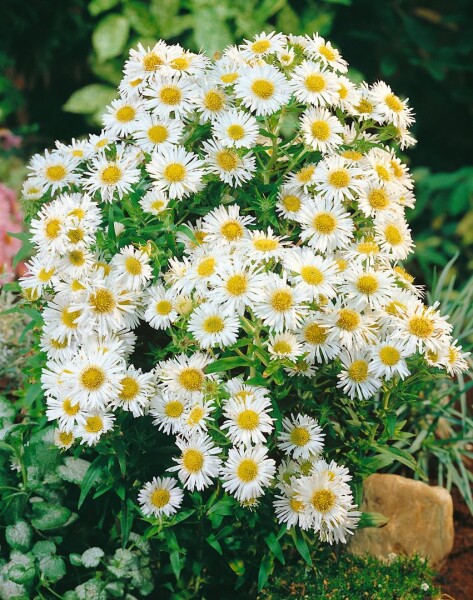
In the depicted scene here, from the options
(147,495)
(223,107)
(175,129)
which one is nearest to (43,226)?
(175,129)

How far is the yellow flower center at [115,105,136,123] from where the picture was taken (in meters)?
1.85

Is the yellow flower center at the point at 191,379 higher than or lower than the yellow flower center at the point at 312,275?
lower

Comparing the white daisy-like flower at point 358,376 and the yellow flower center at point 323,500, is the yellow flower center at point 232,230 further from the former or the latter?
the yellow flower center at point 323,500

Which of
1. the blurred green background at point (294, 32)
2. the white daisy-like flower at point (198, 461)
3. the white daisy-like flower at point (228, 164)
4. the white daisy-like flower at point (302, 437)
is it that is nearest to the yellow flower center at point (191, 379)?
the white daisy-like flower at point (198, 461)

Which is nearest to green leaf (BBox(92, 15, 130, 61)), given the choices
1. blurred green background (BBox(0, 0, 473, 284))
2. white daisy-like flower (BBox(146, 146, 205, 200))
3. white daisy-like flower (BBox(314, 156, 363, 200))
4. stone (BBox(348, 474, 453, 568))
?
blurred green background (BBox(0, 0, 473, 284))

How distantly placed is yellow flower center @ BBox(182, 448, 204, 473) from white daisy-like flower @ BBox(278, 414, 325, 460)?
18 centimetres

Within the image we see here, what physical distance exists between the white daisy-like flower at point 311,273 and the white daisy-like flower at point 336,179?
158mm

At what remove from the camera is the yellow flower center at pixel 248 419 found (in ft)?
5.35

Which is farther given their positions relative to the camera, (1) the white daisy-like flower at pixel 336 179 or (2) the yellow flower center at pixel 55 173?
(2) the yellow flower center at pixel 55 173

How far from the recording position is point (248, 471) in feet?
5.42

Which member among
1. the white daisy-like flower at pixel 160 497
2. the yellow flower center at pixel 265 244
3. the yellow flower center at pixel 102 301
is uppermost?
the yellow flower center at pixel 265 244

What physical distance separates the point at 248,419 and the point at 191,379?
0.16 m

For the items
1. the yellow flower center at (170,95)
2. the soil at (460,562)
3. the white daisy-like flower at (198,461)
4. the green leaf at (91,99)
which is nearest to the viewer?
the white daisy-like flower at (198,461)

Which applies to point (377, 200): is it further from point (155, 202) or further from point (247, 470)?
point (247, 470)
